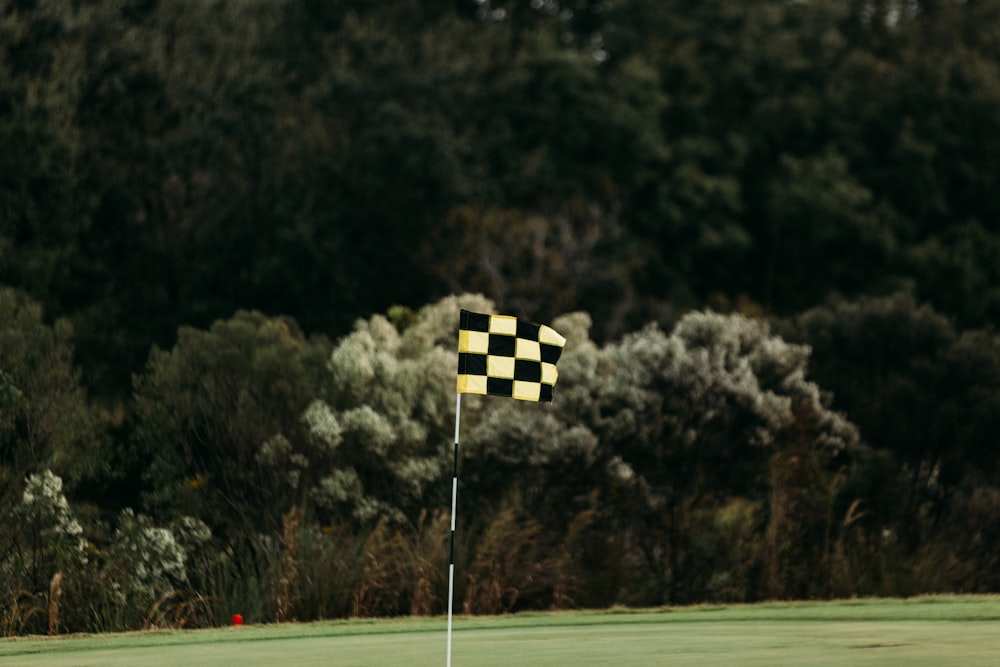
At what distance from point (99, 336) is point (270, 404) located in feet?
40.6

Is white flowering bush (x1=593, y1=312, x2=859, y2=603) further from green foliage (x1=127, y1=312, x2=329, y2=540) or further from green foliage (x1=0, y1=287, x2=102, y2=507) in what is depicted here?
green foliage (x1=0, y1=287, x2=102, y2=507)

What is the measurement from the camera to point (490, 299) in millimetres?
33938

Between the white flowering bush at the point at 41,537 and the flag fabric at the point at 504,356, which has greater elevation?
the flag fabric at the point at 504,356

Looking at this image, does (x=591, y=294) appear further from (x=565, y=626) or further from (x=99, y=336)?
(x=565, y=626)

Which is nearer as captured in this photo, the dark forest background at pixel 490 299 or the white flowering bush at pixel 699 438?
the dark forest background at pixel 490 299

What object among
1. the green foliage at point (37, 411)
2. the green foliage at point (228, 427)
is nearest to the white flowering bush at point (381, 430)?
the green foliage at point (228, 427)

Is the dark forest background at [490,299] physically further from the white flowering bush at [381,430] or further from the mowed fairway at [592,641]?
the mowed fairway at [592,641]

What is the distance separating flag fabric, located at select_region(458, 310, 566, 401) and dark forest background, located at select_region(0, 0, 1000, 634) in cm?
389

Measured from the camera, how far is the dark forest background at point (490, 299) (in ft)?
53.2

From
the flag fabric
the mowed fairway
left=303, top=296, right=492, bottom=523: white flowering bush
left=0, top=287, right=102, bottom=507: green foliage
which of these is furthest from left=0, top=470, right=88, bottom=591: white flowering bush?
the flag fabric

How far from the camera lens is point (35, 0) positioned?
32.7 metres

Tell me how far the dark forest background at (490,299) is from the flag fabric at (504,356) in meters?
3.89

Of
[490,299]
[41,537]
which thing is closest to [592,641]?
[41,537]

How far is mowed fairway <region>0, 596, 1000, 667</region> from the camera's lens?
31.5ft
